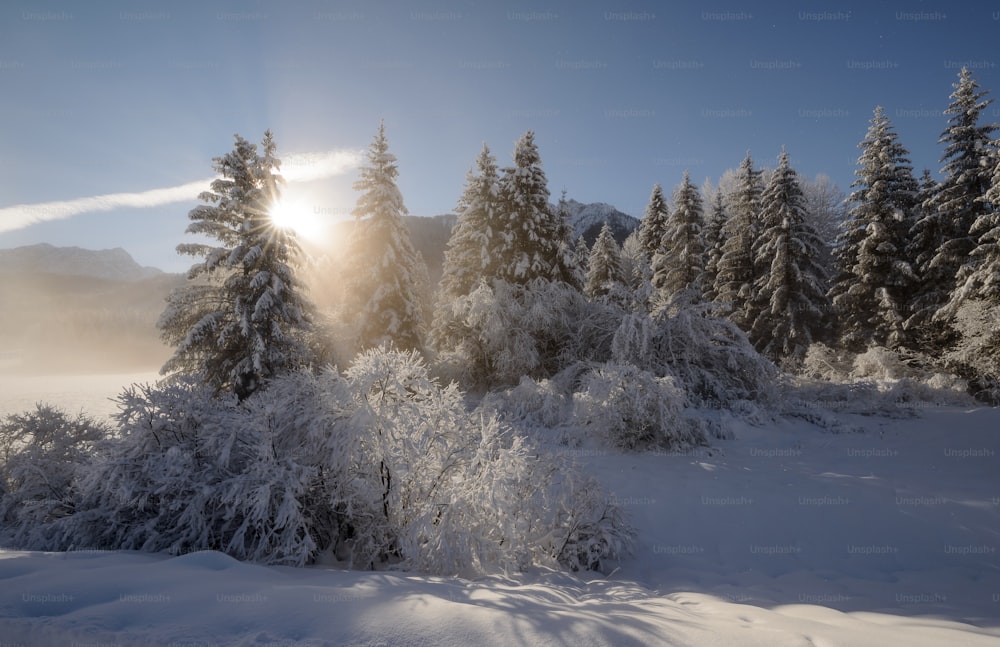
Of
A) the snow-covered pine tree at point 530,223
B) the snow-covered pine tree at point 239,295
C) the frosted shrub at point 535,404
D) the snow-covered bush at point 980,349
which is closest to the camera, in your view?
the frosted shrub at point 535,404

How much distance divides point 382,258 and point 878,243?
73.1 feet

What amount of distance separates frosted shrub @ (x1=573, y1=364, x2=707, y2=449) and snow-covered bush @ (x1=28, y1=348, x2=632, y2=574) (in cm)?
348

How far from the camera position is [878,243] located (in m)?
19.0

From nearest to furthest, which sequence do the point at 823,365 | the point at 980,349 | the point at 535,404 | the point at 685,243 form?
1. the point at 535,404
2. the point at 980,349
3. the point at 823,365
4. the point at 685,243

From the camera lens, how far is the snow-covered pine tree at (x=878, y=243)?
18.8 meters

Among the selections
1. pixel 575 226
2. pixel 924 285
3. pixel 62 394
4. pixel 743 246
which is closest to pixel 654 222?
pixel 743 246

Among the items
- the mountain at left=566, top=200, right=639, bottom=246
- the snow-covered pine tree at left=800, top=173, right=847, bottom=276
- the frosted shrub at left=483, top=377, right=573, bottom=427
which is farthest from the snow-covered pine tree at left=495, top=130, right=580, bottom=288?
the mountain at left=566, top=200, right=639, bottom=246

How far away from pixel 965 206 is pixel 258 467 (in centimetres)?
2570

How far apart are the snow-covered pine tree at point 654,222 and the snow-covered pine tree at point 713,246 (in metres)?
2.98

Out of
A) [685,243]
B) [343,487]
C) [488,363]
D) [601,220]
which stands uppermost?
[601,220]

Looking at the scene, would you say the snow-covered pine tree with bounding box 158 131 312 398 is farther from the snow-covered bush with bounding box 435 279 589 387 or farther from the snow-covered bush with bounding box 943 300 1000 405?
the snow-covered bush with bounding box 943 300 1000 405

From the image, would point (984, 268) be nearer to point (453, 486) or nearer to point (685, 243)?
point (685, 243)

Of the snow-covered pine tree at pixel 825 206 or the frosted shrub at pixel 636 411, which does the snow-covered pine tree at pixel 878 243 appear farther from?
the frosted shrub at pixel 636 411

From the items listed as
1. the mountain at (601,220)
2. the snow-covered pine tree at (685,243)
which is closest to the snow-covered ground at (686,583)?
the snow-covered pine tree at (685,243)
